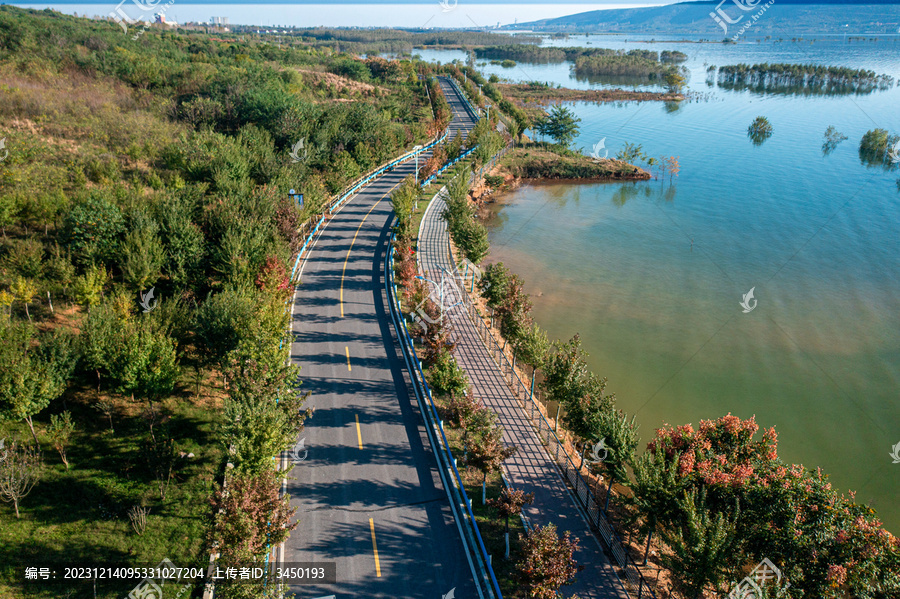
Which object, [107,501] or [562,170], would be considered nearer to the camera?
[107,501]

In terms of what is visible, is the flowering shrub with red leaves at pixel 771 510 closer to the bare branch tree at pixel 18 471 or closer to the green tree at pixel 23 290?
the bare branch tree at pixel 18 471

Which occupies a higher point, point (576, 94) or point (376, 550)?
point (576, 94)

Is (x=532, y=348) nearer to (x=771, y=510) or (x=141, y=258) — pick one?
(x=771, y=510)

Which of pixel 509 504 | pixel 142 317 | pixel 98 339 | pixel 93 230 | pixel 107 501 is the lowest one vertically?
pixel 107 501

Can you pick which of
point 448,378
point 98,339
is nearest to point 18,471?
point 98,339

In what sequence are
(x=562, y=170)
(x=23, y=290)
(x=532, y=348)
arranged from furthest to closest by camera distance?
(x=562, y=170), (x=532, y=348), (x=23, y=290)

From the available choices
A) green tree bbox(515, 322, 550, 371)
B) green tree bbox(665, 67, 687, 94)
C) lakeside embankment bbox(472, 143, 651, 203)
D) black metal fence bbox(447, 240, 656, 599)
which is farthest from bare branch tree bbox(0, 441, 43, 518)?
green tree bbox(665, 67, 687, 94)

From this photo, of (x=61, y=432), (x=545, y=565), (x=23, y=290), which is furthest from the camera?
(x=23, y=290)
